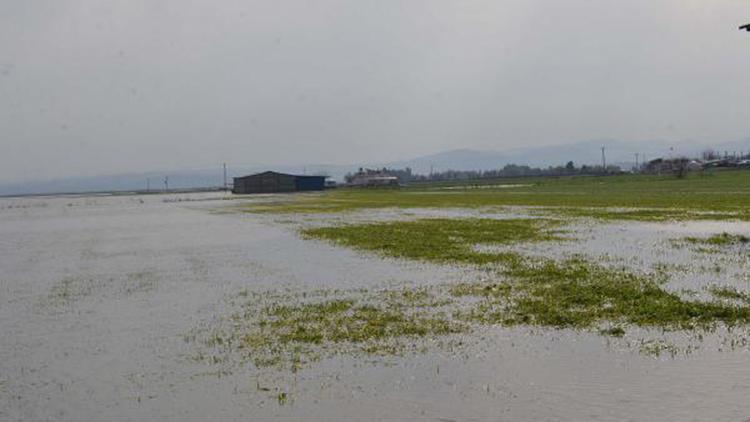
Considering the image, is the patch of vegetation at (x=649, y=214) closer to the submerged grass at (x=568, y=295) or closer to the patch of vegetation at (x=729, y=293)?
the submerged grass at (x=568, y=295)

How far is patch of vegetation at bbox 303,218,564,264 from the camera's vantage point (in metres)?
23.3

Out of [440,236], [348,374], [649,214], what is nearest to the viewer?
[348,374]

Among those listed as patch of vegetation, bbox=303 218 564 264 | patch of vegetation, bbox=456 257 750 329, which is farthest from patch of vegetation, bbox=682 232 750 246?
patch of vegetation, bbox=456 257 750 329

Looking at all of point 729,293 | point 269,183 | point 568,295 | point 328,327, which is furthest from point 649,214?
point 269,183

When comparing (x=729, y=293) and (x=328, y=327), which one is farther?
(x=729, y=293)

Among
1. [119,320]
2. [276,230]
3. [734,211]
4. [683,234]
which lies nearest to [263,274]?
[119,320]

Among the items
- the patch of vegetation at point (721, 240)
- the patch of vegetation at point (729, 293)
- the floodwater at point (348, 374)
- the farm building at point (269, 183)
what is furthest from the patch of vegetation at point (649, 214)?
the farm building at point (269, 183)

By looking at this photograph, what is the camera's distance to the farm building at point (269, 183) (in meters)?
156

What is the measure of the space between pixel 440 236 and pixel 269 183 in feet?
430

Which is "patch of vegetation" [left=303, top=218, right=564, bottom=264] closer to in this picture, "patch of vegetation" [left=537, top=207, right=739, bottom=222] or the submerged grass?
the submerged grass

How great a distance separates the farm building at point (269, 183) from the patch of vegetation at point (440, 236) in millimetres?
118166

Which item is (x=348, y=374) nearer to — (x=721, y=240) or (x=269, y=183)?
(x=721, y=240)

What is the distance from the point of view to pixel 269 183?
519ft

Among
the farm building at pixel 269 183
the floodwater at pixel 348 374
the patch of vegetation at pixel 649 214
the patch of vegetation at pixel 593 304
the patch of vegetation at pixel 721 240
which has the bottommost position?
the floodwater at pixel 348 374
